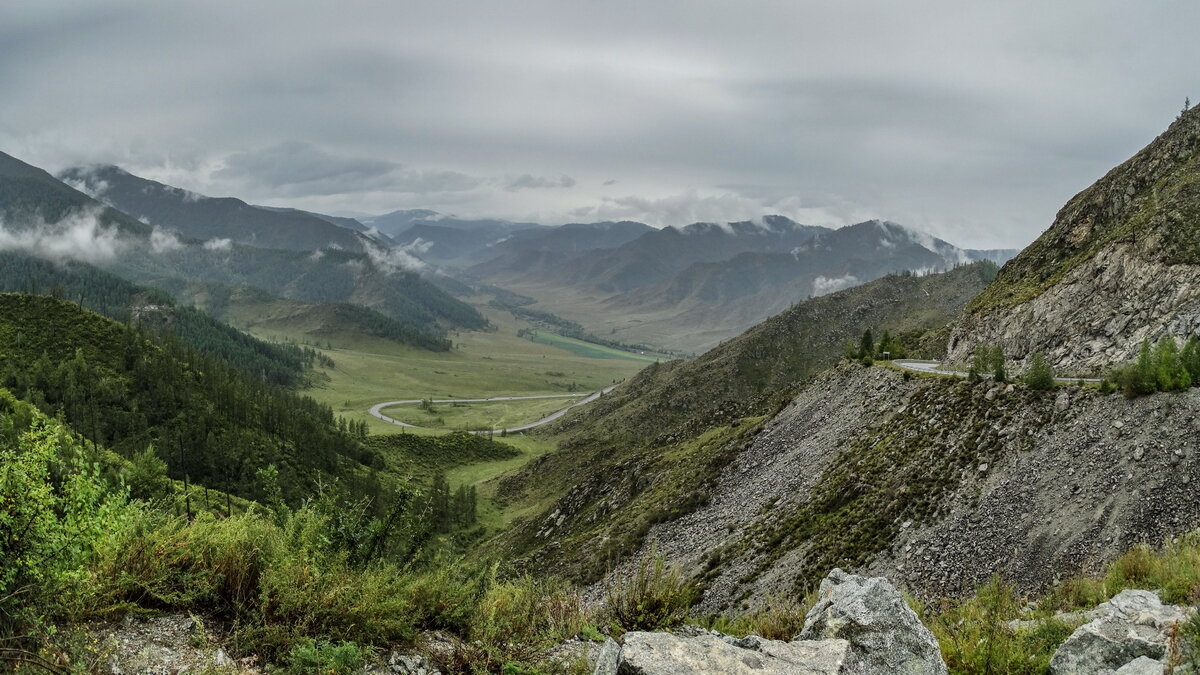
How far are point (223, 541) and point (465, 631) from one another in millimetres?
4241

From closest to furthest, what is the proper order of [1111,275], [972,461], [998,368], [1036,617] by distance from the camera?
[1036,617] < [972,461] < [998,368] < [1111,275]

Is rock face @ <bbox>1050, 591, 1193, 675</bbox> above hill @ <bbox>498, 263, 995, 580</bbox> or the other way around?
above

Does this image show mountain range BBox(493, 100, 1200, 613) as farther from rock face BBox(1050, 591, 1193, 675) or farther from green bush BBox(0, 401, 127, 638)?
green bush BBox(0, 401, 127, 638)

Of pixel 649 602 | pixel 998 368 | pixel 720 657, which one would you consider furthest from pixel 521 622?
pixel 998 368

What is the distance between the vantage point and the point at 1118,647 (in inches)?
343

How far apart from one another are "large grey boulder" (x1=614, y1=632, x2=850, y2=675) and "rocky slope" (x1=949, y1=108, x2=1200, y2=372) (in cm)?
4551

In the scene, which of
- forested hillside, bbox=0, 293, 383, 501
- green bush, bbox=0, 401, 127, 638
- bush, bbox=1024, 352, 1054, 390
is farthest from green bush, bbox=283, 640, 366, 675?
forested hillside, bbox=0, 293, 383, 501

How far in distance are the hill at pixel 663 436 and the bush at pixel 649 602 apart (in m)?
14.0

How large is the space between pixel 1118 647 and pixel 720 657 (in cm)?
614

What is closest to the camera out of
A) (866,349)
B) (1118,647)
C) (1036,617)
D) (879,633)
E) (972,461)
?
(879,633)

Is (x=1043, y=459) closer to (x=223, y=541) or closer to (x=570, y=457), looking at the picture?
(x=223, y=541)

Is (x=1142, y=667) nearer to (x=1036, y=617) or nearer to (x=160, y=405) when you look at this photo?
(x=1036, y=617)

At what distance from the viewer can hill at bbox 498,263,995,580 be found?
53.6 metres

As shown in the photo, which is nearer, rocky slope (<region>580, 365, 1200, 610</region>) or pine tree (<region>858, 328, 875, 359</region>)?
rocky slope (<region>580, 365, 1200, 610</region>)
